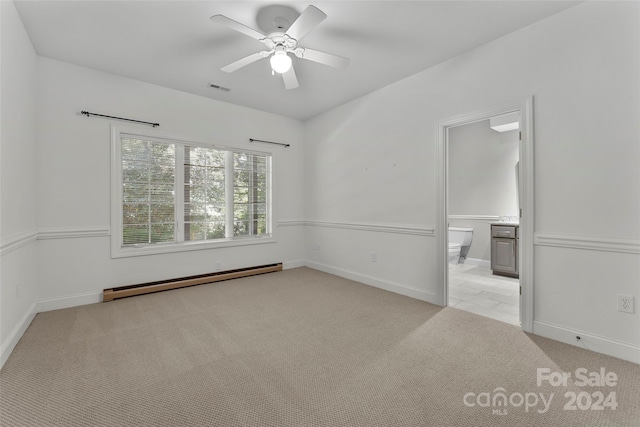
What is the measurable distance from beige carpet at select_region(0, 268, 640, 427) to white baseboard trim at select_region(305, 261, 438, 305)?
332mm

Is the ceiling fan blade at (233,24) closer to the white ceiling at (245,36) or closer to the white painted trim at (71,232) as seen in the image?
the white ceiling at (245,36)

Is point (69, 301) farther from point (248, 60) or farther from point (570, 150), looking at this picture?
point (570, 150)

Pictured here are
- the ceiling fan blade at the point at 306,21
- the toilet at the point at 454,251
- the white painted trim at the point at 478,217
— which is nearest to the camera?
the ceiling fan blade at the point at 306,21

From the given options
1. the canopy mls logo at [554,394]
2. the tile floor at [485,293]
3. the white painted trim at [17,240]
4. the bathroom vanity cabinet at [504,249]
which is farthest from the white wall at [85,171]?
the bathroom vanity cabinet at [504,249]

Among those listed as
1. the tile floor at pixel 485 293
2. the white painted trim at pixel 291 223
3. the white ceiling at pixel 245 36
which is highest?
the white ceiling at pixel 245 36

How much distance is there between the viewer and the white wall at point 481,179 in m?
5.02

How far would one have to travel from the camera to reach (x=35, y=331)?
2527mm

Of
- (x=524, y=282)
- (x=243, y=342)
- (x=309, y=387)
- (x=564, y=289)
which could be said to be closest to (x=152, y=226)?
(x=243, y=342)

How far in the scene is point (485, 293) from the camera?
3674 mm

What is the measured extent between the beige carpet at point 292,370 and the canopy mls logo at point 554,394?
10 mm

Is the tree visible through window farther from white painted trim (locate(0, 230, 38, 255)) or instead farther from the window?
white painted trim (locate(0, 230, 38, 255))

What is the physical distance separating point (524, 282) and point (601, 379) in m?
0.87

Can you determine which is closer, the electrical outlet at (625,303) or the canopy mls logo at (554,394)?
the canopy mls logo at (554,394)

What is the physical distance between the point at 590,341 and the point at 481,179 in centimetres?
360
